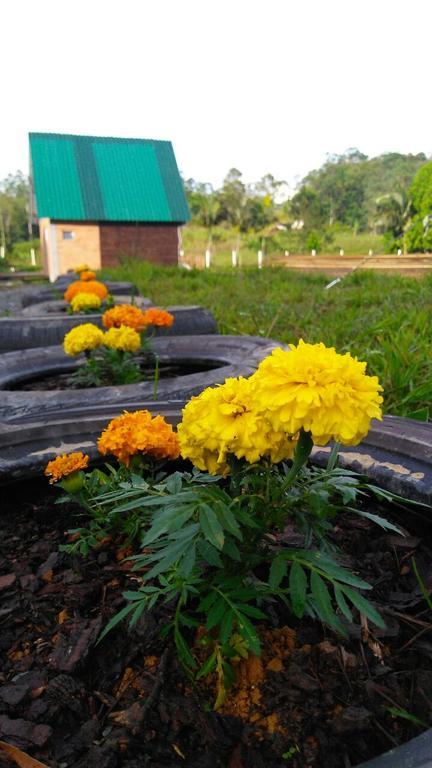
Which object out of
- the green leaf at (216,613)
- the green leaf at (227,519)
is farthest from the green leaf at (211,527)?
the green leaf at (216,613)

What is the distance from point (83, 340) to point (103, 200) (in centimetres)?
1553

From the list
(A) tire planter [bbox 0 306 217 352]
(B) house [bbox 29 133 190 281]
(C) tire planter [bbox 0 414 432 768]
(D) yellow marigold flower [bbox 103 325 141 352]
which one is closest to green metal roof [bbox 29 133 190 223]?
(B) house [bbox 29 133 190 281]

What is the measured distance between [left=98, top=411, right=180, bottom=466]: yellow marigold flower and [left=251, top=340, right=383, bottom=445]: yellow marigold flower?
0.43m

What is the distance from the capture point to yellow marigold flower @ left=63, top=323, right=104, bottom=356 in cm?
233

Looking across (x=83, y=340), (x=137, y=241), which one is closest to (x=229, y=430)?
(x=83, y=340)

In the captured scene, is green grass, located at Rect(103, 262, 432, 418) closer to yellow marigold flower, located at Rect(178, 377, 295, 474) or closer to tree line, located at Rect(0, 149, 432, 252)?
yellow marigold flower, located at Rect(178, 377, 295, 474)

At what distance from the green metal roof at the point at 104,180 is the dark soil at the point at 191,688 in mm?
16410

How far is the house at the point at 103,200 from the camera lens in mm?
16547

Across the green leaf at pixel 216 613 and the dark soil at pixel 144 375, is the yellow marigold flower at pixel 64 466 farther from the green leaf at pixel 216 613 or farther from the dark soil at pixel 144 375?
the dark soil at pixel 144 375

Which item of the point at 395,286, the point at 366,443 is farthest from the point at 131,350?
the point at 395,286

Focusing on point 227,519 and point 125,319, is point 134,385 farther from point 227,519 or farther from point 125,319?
point 227,519

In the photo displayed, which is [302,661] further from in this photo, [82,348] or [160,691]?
[82,348]

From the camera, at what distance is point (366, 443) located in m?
1.31

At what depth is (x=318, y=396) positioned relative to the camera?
701mm
